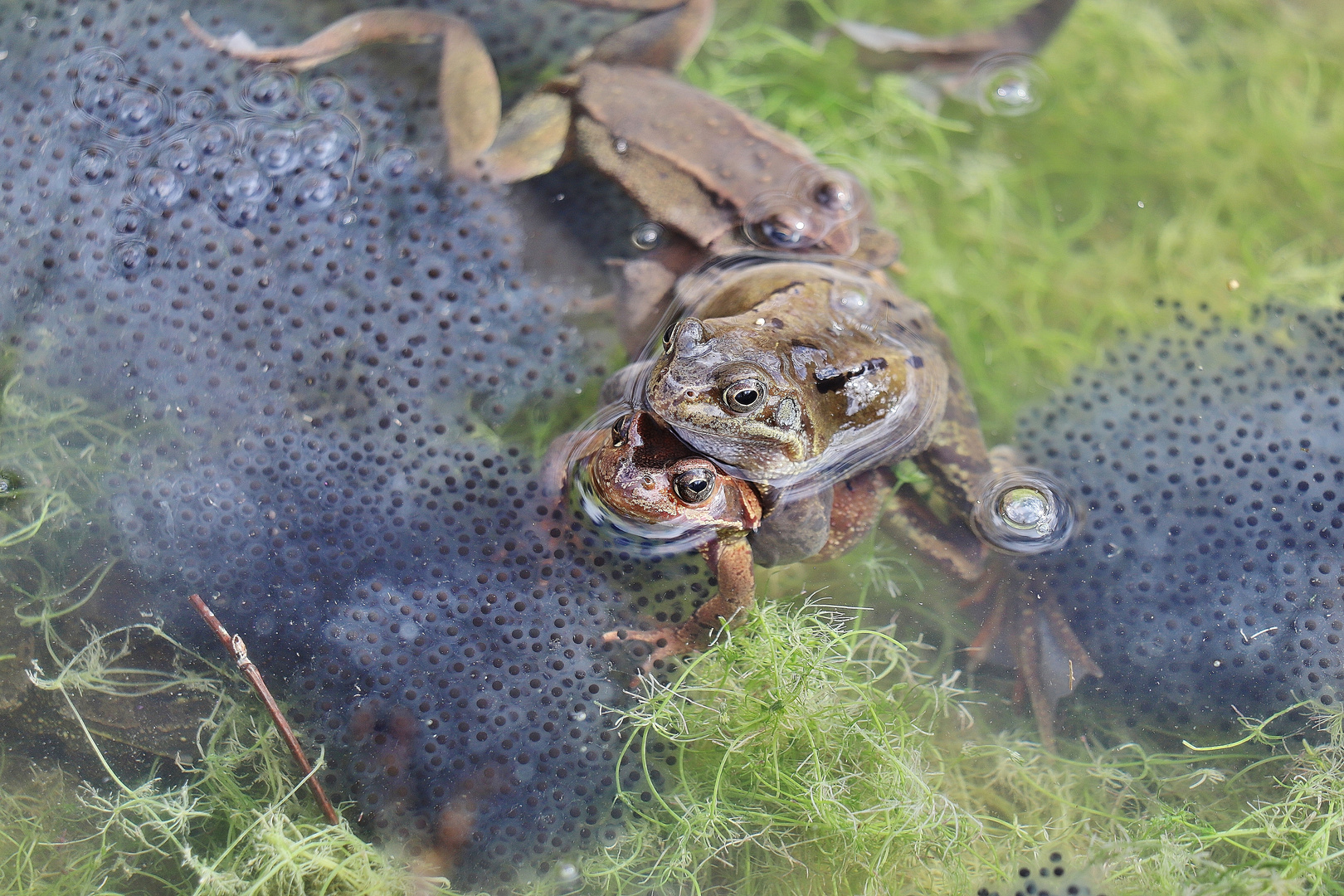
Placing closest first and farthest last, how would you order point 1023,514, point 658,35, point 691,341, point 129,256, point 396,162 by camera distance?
point 691,341 → point 129,256 → point 1023,514 → point 396,162 → point 658,35

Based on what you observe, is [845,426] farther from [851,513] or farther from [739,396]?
[739,396]

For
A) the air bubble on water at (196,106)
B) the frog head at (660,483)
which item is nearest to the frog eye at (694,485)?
the frog head at (660,483)

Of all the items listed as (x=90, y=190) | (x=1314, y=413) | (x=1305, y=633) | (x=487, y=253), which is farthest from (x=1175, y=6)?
(x=90, y=190)

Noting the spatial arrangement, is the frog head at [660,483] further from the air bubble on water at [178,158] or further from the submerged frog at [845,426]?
the air bubble on water at [178,158]

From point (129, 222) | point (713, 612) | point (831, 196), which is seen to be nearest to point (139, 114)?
point (129, 222)

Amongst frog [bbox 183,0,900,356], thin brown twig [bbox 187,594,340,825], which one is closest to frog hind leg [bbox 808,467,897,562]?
frog [bbox 183,0,900,356]

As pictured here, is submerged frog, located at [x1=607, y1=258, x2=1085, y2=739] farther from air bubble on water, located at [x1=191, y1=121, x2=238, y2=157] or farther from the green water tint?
air bubble on water, located at [x1=191, y1=121, x2=238, y2=157]
